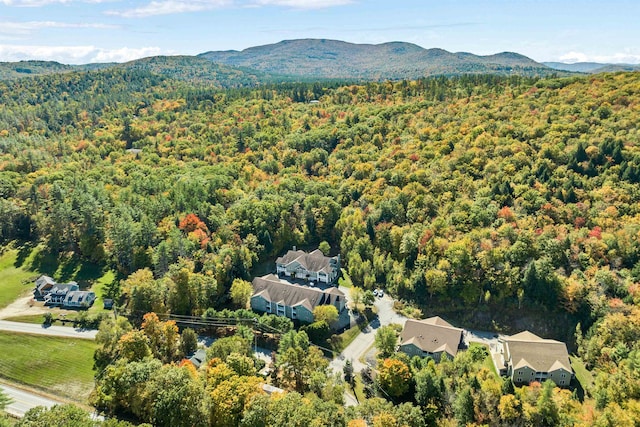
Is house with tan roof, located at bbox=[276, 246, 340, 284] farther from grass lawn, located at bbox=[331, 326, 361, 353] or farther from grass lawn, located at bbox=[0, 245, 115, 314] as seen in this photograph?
grass lawn, located at bbox=[0, 245, 115, 314]

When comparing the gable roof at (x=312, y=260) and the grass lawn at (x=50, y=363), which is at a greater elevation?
the gable roof at (x=312, y=260)

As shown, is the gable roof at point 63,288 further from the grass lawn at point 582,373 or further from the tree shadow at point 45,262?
the grass lawn at point 582,373

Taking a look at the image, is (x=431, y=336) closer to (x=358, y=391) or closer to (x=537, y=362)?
(x=537, y=362)

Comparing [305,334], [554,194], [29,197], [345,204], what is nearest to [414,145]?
[345,204]

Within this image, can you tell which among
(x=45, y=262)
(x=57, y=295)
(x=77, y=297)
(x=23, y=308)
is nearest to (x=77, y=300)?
(x=77, y=297)

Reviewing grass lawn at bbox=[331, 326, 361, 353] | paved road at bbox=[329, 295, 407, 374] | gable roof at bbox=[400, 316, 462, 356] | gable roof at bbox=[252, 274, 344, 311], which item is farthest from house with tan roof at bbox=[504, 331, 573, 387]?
gable roof at bbox=[252, 274, 344, 311]

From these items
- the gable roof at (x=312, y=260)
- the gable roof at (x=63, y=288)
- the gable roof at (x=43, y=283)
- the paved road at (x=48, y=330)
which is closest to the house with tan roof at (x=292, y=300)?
the gable roof at (x=312, y=260)
